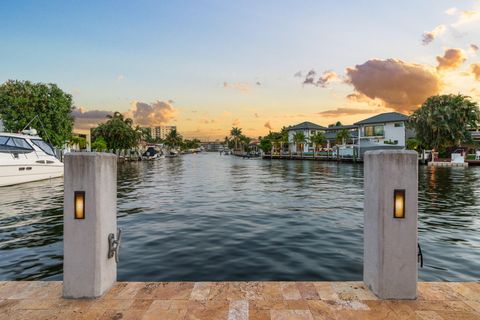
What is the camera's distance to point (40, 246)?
362 inches

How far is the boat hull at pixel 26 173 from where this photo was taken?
24.2m

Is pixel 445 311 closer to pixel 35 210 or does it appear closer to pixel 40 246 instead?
pixel 40 246

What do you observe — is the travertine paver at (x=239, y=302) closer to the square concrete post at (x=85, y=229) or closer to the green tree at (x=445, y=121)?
the square concrete post at (x=85, y=229)

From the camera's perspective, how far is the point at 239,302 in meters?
4.24

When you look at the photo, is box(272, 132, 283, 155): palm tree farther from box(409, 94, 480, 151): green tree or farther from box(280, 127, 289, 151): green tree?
box(409, 94, 480, 151): green tree

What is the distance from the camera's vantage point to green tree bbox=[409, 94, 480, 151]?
57.3 meters

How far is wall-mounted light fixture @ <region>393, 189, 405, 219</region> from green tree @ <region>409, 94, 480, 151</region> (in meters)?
63.2

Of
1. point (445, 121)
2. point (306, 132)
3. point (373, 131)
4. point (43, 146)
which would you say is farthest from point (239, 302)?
point (306, 132)

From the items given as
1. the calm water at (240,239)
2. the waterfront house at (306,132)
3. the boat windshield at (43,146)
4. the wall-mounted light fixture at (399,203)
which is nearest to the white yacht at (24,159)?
the boat windshield at (43,146)

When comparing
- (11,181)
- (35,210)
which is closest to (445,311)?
(35,210)

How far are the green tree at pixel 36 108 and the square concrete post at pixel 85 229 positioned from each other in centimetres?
4065

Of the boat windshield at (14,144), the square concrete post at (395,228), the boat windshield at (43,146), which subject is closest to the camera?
the square concrete post at (395,228)

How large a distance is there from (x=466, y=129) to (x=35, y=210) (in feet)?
230

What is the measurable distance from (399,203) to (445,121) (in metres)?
64.5
